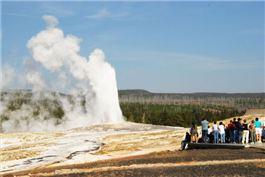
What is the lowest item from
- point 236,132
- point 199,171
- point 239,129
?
point 199,171

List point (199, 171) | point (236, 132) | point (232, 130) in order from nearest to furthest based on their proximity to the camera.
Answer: point (199, 171) → point (232, 130) → point (236, 132)

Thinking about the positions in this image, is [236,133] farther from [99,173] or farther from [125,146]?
[125,146]

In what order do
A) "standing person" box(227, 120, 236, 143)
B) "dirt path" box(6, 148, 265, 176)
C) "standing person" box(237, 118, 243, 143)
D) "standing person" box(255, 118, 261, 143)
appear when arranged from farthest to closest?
1. "standing person" box(227, 120, 236, 143)
2. "standing person" box(237, 118, 243, 143)
3. "standing person" box(255, 118, 261, 143)
4. "dirt path" box(6, 148, 265, 176)

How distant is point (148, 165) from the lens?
20.0 m

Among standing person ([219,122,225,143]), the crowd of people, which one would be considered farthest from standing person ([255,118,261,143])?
standing person ([219,122,225,143])

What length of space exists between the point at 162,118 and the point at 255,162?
106316 mm

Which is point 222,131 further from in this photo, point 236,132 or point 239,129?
point 239,129

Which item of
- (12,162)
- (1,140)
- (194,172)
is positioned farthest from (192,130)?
(1,140)

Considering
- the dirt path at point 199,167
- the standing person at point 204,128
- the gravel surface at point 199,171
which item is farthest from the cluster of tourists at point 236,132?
the gravel surface at point 199,171

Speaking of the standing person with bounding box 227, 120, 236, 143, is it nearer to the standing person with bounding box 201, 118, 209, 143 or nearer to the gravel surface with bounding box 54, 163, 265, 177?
the standing person with bounding box 201, 118, 209, 143

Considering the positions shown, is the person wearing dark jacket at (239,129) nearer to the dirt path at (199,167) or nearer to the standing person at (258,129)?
the standing person at (258,129)

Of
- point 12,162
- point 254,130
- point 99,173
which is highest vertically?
point 254,130

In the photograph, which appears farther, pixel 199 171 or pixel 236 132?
pixel 236 132

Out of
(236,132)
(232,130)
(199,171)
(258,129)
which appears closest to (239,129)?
(232,130)
